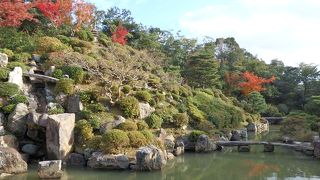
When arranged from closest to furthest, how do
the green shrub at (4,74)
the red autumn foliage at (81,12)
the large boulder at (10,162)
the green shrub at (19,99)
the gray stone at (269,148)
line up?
the large boulder at (10,162), the green shrub at (19,99), the green shrub at (4,74), the gray stone at (269,148), the red autumn foliage at (81,12)

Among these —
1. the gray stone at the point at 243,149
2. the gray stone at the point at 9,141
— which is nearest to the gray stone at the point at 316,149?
the gray stone at the point at 243,149

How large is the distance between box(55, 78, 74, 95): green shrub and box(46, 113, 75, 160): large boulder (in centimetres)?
389

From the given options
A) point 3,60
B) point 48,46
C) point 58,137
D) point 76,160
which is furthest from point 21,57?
point 76,160

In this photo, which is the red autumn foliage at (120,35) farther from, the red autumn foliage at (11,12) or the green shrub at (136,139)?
the green shrub at (136,139)

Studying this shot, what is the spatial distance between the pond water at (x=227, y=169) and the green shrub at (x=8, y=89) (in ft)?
18.5

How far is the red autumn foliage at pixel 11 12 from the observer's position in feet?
93.1

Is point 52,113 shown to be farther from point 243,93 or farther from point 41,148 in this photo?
point 243,93

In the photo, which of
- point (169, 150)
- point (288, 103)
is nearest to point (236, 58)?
point (288, 103)

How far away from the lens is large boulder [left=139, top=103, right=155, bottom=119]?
24.7 m

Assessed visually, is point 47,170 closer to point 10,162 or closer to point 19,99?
point 10,162

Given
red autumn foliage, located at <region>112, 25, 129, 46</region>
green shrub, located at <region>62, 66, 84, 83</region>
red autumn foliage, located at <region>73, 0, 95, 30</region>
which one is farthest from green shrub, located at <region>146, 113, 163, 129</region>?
red autumn foliage, located at <region>112, 25, 129, 46</region>

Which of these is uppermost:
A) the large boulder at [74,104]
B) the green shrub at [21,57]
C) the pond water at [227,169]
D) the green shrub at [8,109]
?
the green shrub at [21,57]

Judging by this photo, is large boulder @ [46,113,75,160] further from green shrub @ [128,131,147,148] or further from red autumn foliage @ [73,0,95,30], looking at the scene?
red autumn foliage @ [73,0,95,30]

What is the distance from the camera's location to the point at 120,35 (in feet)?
129
